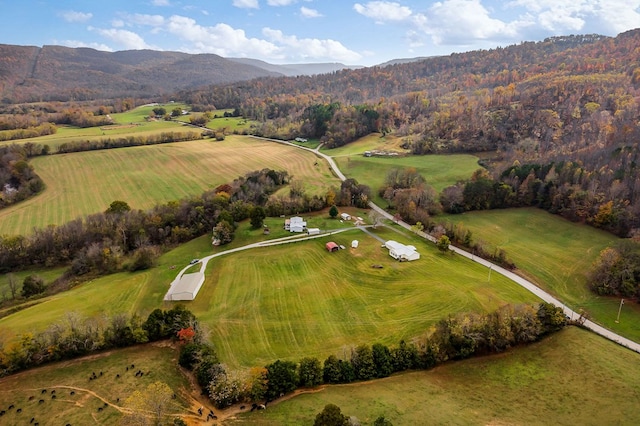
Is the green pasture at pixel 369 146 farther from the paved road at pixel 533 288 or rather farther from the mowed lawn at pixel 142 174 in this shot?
the paved road at pixel 533 288

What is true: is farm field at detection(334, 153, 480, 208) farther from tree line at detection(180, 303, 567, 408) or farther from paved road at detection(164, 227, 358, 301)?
tree line at detection(180, 303, 567, 408)

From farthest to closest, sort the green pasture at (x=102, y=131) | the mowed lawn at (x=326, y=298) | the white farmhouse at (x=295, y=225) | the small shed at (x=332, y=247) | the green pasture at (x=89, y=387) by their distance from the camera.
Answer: the green pasture at (x=102, y=131) → the white farmhouse at (x=295, y=225) → the small shed at (x=332, y=247) → the mowed lawn at (x=326, y=298) → the green pasture at (x=89, y=387)

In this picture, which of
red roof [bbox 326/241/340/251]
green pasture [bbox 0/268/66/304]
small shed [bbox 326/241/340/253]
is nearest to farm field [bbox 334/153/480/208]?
red roof [bbox 326/241/340/251]

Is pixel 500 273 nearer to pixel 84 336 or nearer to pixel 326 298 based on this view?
pixel 326 298

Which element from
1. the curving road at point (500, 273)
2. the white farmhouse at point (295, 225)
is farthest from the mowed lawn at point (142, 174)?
the curving road at point (500, 273)

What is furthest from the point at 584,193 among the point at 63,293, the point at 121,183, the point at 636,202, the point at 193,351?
the point at 121,183

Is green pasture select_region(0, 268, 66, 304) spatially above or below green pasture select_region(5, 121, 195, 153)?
below
